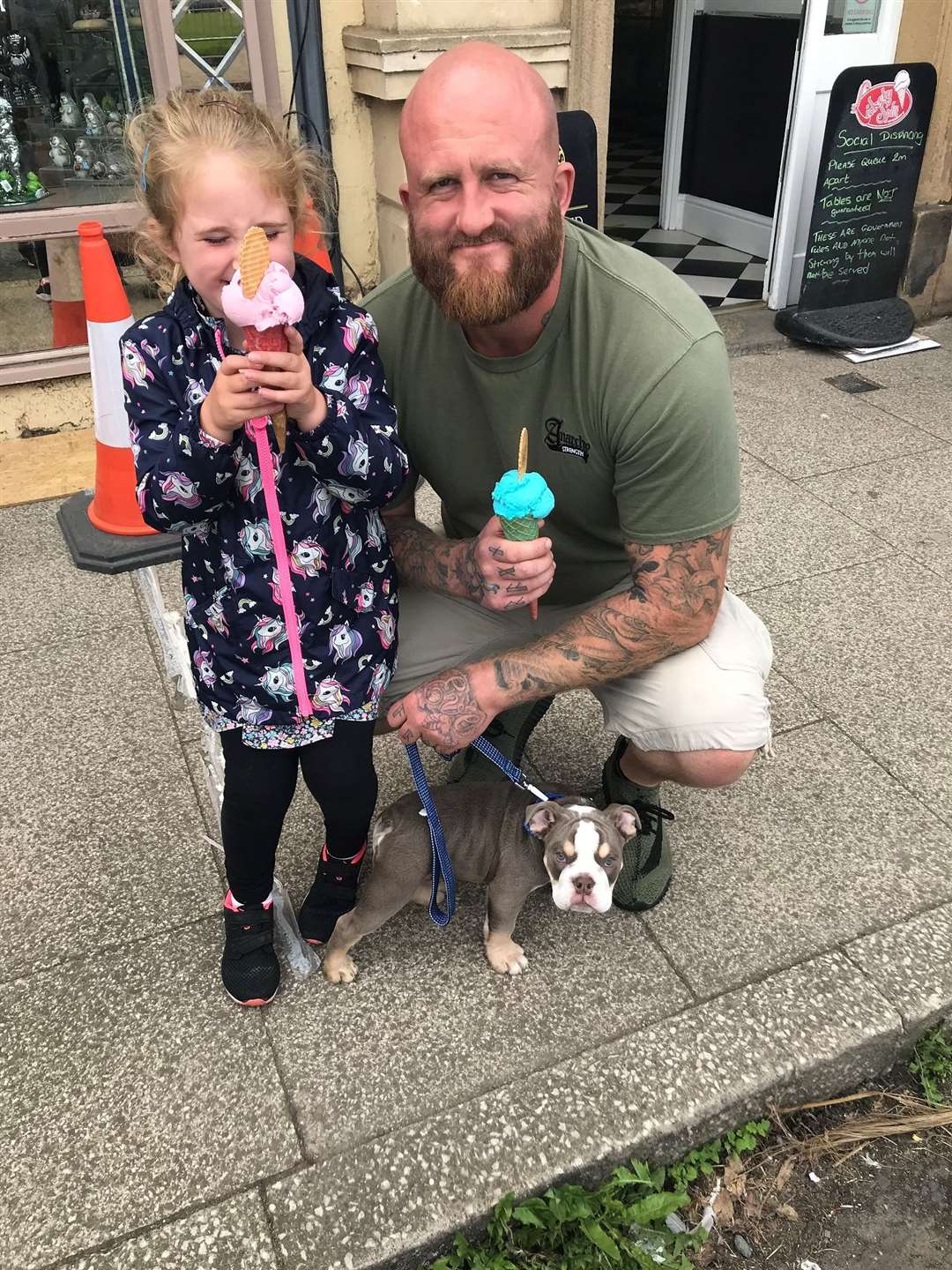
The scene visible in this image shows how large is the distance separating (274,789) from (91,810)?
0.97m

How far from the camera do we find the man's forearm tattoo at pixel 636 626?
203 cm

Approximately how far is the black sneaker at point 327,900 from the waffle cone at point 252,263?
1.27m

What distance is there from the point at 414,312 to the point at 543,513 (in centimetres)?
66

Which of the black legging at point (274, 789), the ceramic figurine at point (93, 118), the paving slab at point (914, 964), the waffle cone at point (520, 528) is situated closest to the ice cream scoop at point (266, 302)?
the waffle cone at point (520, 528)

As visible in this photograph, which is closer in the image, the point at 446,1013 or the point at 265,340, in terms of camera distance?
the point at 265,340

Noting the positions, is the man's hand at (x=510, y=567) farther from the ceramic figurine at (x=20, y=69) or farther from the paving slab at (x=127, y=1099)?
the ceramic figurine at (x=20, y=69)

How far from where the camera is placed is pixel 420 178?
1.86 m

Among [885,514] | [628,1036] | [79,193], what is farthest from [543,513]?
[79,193]

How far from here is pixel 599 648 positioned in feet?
6.88

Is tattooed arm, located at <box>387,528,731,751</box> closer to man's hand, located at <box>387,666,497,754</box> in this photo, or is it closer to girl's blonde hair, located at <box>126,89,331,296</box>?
man's hand, located at <box>387,666,497,754</box>

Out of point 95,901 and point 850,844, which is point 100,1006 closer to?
point 95,901

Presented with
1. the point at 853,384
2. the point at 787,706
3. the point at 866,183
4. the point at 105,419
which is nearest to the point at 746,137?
the point at 866,183

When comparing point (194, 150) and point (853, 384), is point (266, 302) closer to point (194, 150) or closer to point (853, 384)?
point (194, 150)

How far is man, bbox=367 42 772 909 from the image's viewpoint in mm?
1845
